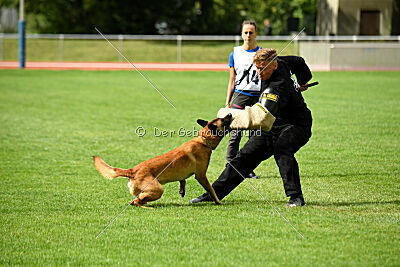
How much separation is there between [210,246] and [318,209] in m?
1.77

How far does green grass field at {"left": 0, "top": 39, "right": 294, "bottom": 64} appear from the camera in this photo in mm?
36406

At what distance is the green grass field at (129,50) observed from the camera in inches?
1433

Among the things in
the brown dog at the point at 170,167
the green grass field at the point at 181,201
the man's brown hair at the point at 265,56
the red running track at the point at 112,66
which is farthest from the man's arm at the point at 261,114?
the red running track at the point at 112,66

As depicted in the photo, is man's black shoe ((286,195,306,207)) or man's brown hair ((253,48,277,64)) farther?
man's black shoe ((286,195,306,207))

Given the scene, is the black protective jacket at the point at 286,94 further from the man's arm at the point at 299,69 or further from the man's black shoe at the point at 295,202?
the man's black shoe at the point at 295,202

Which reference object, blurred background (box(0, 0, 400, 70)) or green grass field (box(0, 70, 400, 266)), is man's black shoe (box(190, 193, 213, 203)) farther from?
blurred background (box(0, 0, 400, 70))

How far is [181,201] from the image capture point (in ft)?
22.0

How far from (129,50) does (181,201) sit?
32287mm

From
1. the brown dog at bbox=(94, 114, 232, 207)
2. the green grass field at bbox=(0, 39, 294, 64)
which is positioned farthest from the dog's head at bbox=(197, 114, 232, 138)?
the green grass field at bbox=(0, 39, 294, 64)

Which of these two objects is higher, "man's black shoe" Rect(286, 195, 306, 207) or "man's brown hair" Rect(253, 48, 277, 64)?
"man's brown hair" Rect(253, 48, 277, 64)

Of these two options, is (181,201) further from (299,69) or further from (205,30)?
(205,30)

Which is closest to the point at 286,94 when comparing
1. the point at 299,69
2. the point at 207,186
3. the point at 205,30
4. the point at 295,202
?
the point at 299,69

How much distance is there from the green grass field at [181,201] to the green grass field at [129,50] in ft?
70.6

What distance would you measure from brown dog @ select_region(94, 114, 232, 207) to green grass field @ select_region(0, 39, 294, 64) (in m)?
29.5
